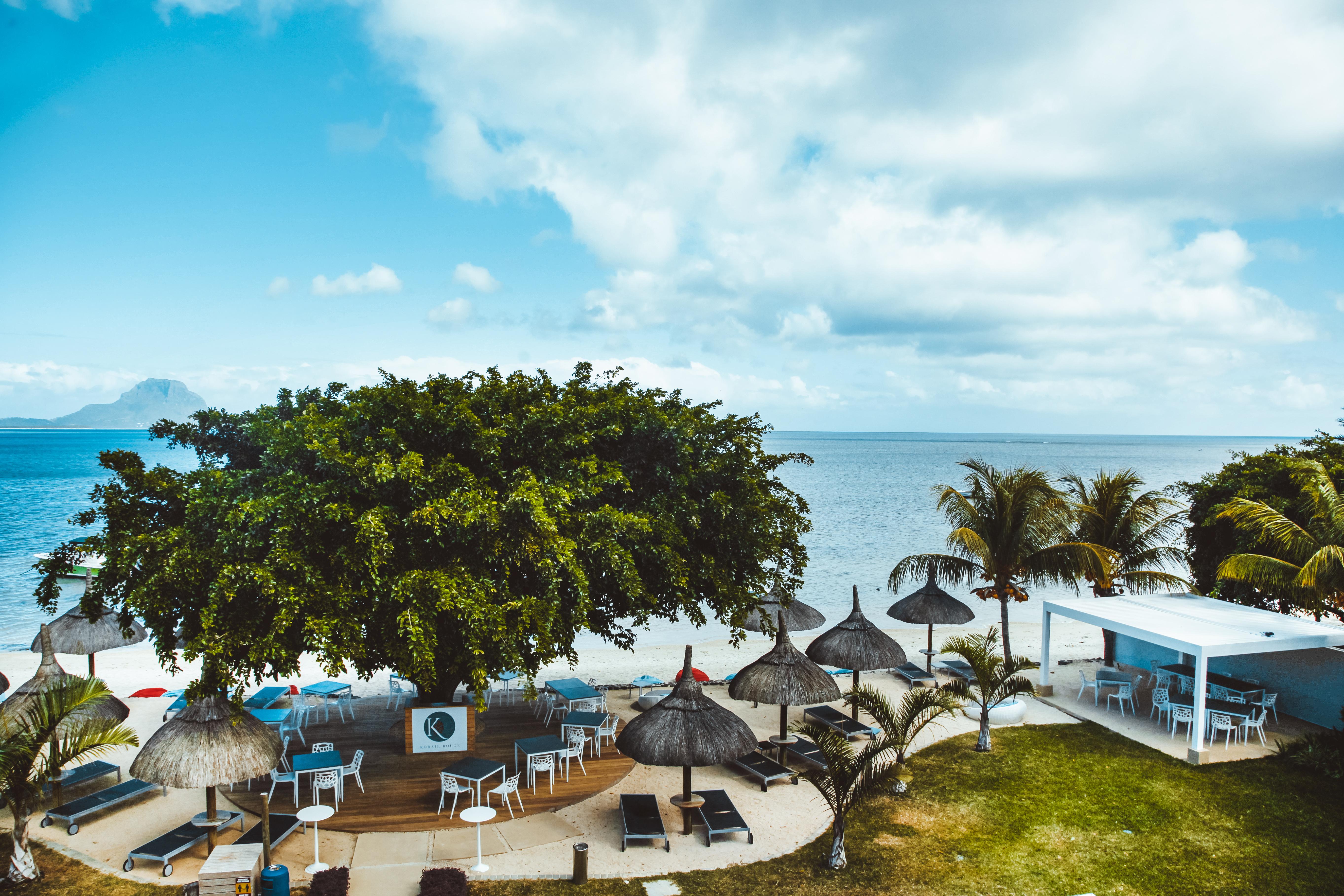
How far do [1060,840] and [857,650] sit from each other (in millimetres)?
4737

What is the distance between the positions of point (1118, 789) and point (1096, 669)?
6.46 m

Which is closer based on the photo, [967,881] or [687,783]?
[967,881]

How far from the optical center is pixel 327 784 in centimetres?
1022

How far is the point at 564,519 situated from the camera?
1020cm

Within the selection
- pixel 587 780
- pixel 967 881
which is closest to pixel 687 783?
pixel 587 780

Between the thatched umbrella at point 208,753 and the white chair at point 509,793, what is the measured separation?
2.62 meters

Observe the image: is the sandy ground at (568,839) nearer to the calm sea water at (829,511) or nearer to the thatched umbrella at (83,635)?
the thatched umbrella at (83,635)

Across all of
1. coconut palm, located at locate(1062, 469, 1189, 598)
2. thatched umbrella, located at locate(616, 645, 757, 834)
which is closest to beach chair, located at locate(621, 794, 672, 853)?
thatched umbrella, located at locate(616, 645, 757, 834)

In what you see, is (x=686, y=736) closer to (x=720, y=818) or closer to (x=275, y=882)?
(x=720, y=818)

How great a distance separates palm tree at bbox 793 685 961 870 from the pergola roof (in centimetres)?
518

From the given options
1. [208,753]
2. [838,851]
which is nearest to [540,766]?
[208,753]

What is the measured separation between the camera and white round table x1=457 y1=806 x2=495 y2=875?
8602 millimetres

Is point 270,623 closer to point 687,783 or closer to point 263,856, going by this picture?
point 263,856

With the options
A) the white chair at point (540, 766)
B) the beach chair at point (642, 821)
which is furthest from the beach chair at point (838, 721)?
the white chair at point (540, 766)
